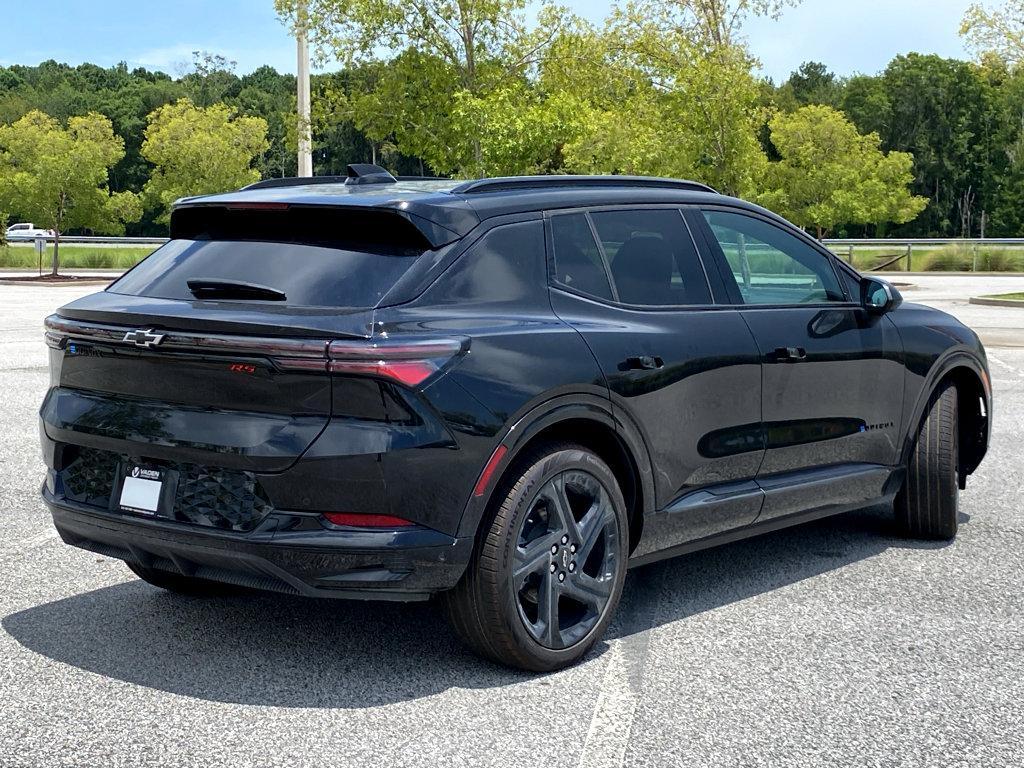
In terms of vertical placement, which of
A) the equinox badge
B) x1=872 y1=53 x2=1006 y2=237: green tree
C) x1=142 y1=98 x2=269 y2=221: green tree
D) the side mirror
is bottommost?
the equinox badge

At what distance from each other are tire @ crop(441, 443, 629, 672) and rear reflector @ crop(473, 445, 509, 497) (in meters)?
0.14

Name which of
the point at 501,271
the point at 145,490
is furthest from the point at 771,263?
the point at 145,490

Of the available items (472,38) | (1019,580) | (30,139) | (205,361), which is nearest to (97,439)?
(205,361)

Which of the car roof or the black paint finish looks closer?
the black paint finish

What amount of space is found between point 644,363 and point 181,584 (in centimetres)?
212

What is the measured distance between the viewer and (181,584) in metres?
5.50

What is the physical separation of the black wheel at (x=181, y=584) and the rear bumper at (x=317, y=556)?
1.07 metres

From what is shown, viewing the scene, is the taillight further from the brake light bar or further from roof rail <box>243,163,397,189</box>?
roof rail <box>243,163,397,189</box>

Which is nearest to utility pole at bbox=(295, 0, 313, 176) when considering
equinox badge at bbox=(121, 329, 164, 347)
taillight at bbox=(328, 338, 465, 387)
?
equinox badge at bbox=(121, 329, 164, 347)

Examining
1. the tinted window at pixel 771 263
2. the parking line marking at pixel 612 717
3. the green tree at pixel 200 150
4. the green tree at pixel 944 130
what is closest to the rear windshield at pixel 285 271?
the parking line marking at pixel 612 717

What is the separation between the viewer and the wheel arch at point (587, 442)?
171 inches

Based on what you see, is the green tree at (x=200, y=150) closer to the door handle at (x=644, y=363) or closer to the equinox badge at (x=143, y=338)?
the door handle at (x=644, y=363)

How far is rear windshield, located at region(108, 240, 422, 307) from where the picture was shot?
4.34m

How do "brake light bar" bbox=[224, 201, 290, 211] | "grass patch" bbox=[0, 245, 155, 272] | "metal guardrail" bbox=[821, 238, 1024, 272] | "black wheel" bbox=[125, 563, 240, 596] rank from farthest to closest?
"grass patch" bbox=[0, 245, 155, 272], "metal guardrail" bbox=[821, 238, 1024, 272], "black wheel" bbox=[125, 563, 240, 596], "brake light bar" bbox=[224, 201, 290, 211]
